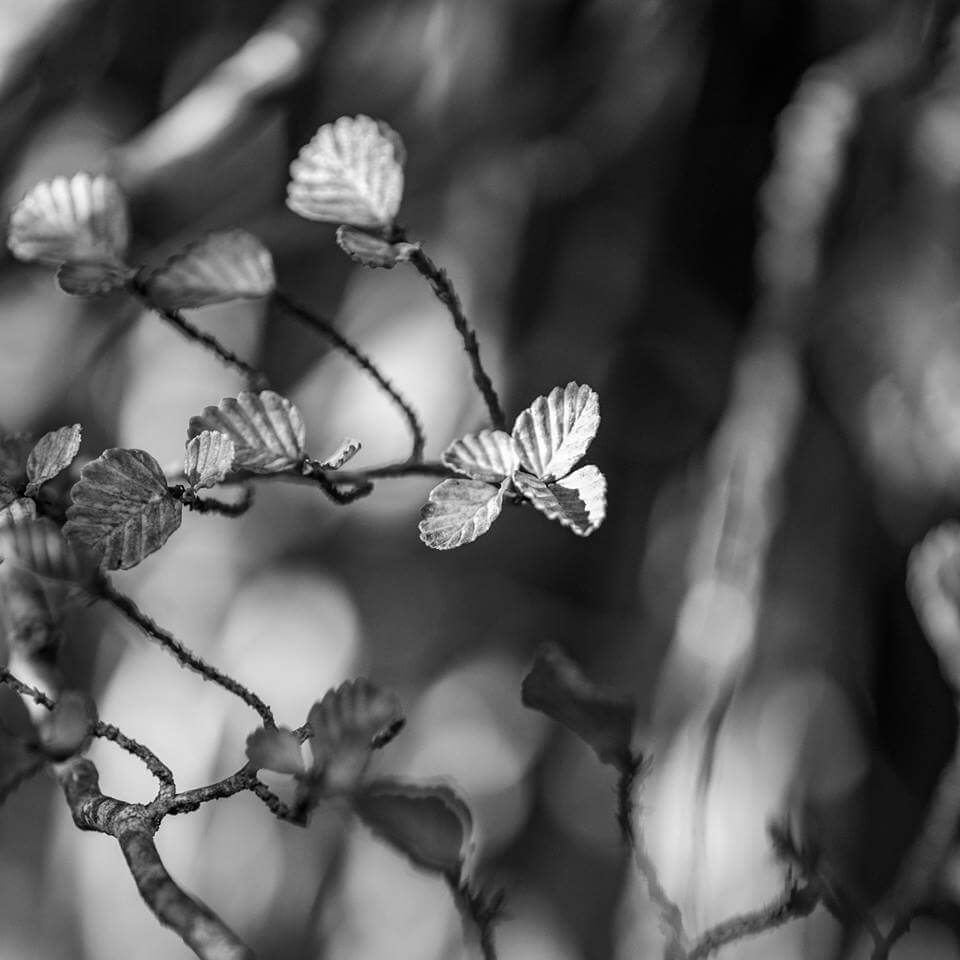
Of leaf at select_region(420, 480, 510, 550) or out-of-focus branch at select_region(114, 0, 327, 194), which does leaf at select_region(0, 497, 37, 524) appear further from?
out-of-focus branch at select_region(114, 0, 327, 194)

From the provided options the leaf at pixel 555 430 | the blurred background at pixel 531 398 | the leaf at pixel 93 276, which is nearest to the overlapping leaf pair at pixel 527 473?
the leaf at pixel 555 430

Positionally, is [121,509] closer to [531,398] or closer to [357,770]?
[357,770]

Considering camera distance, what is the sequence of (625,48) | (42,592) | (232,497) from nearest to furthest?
(42,592) < (232,497) < (625,48)

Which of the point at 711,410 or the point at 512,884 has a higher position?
the point at 711,410

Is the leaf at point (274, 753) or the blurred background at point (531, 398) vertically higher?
the leaf at point (274, 753)

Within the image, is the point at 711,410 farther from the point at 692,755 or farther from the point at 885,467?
the point at 692,755

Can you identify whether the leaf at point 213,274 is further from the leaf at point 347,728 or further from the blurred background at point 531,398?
the blurred background at point 531,398

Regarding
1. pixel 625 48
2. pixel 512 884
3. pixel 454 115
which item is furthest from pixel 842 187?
pixel 512 884
